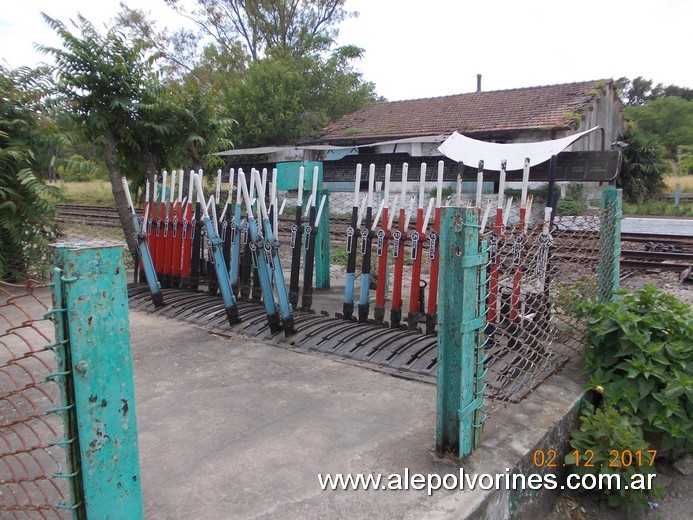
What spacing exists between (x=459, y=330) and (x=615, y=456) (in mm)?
1242

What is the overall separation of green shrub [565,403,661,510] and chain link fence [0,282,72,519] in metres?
2.58

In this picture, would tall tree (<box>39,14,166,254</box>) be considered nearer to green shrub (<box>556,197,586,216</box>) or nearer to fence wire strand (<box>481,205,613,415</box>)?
fence wire strand (<box>481,205,613,415</box>)

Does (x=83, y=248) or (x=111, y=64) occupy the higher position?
(x=111, y=64)

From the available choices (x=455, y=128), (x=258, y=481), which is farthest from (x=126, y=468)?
(x=455, y=128)

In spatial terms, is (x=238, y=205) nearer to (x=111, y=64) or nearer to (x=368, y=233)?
(x=368, y=233)

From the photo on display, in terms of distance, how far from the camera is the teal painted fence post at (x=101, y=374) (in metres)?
1.35

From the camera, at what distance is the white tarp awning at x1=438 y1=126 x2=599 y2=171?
7.53 meters

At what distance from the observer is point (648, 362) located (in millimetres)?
3104

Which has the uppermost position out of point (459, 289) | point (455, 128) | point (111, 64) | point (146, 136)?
point (455, 128)

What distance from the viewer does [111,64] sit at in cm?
643

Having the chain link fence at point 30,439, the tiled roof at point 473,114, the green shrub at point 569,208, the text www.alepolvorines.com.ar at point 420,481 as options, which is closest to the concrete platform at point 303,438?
the text www.alepolvorines.com.ar at point 420,481

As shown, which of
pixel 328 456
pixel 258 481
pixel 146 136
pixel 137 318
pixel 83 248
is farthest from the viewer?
pixel 146 136

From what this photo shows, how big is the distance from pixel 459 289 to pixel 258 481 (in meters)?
1.28
